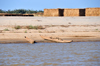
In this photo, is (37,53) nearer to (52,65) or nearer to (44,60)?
(44,60)

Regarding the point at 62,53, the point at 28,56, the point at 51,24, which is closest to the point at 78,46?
the point at 62,53

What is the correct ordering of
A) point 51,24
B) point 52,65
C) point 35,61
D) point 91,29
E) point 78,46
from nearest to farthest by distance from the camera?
1. point 52,65
2. point 35,61
3. point 78,46
4. point 91,29
5. point 51,24

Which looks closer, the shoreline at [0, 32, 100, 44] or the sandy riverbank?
the shoreline at [0, 32, 100, 44]

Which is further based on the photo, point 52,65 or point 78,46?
point 78,46

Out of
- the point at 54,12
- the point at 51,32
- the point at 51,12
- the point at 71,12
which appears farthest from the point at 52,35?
the point at 51,12

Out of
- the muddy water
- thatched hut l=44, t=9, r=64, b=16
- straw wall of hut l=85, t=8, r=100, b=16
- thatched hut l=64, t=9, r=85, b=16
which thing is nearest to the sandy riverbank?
the muddy water

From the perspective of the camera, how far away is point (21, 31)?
15.5m

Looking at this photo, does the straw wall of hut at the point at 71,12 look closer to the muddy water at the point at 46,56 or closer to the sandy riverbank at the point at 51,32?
the sandy riverbank at the point at 51,32

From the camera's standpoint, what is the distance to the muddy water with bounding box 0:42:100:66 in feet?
28.1

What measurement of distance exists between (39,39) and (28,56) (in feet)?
13.8

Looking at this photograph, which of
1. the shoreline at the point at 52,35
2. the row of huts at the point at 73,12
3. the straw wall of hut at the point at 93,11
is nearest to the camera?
the shoreline at the point at 52,35

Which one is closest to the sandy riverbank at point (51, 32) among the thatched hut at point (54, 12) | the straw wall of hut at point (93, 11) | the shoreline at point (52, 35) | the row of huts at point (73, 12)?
the shoreline at point (52, 35)

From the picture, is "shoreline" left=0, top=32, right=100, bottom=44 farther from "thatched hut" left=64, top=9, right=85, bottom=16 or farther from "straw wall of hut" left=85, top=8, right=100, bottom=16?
"thatched hut" left=64, top=9, right=85, bottom=16

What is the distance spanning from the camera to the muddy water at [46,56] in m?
8.58
